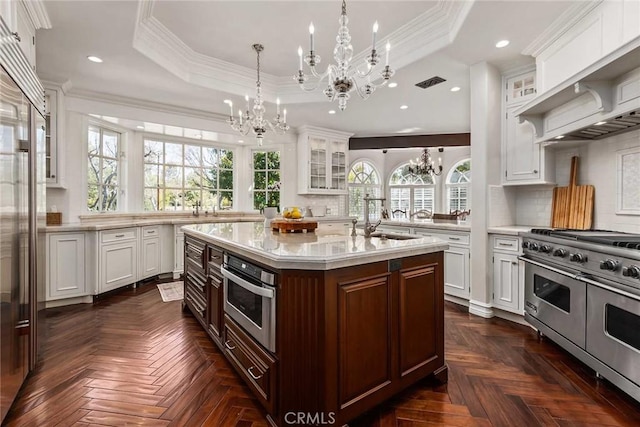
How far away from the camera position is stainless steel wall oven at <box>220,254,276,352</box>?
155cm

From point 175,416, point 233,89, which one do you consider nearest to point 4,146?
point 175,416

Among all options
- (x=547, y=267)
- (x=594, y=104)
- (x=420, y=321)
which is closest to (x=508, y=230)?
(x=547, y=267)

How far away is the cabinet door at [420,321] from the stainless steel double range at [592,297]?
0.95 m

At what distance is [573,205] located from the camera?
2873 millimetres

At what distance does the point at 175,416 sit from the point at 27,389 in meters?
1.04

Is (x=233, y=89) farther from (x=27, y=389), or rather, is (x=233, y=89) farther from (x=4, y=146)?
(x=27, y=389)

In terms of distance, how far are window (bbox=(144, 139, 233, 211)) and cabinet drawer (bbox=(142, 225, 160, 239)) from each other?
0.68 meters

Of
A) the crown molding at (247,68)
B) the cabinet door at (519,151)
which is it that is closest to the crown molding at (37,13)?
the crown molding at (247,68)

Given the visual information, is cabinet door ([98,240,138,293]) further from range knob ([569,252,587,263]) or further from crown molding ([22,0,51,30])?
range knob ([569,252,587,263])

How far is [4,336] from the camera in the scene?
1.56 meters

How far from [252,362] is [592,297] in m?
2.14

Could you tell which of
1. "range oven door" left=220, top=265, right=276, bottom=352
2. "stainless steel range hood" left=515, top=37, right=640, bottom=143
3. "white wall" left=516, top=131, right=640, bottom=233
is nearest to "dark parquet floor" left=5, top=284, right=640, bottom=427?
"range oven door" left=220, top=265, right=276, bottom=352

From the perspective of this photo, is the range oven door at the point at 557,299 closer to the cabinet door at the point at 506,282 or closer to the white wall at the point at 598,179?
the cabinet door at the point at 506,282

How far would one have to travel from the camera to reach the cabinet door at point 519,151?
306 cm
